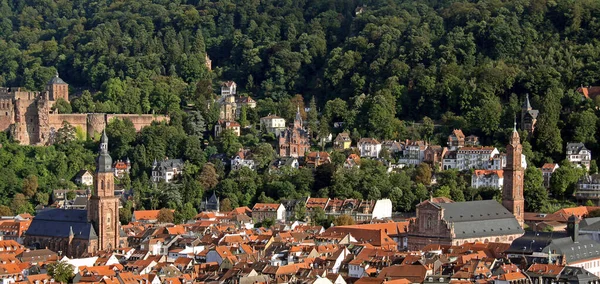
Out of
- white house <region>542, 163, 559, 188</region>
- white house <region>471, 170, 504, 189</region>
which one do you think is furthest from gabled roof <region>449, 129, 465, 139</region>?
white house <region>542, 163, 559, 188</region>

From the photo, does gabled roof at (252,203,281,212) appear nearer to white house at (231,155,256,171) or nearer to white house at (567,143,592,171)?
white house at (231,155,256,171)

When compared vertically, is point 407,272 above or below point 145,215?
below

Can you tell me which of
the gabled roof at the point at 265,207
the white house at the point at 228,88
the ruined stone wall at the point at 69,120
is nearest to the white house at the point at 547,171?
the gabled roof at the point at 265,207

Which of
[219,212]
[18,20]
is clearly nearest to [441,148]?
[219,212]

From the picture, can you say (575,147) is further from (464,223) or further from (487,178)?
(464,223)

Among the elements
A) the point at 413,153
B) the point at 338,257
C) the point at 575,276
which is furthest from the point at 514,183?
the point at 575,276

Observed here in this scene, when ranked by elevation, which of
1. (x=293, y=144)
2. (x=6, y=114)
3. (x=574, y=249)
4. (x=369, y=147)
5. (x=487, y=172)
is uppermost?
(x=6, y=114)
